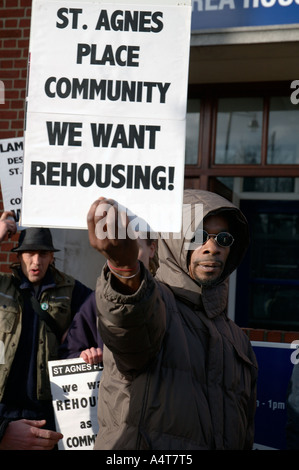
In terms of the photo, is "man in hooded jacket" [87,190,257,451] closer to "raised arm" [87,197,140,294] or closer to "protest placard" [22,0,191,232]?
"raised arm" [87,197,140,294]

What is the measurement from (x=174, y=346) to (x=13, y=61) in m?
4.53

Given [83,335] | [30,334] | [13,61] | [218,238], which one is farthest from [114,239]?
[13,61]

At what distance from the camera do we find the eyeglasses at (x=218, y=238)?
8.88ft

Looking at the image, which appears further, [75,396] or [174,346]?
[75,396]

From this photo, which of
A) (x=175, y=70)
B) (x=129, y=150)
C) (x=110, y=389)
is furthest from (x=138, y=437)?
(x=175, y=70)

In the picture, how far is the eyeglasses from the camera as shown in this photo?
2707mm

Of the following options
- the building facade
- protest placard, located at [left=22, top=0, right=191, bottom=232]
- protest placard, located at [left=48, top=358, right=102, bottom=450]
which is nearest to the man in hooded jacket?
protest placard, located at [left=22, top=0, right=191, bottom=232]

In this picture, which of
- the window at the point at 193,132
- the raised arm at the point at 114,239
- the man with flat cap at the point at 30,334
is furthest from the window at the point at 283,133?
the raised arm at the point at 114,239

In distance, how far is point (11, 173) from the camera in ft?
14.9

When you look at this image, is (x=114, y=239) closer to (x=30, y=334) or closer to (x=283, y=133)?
(x=30, y=334)

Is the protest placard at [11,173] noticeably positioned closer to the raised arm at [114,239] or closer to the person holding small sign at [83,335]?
the person holding small sign at [83,335]

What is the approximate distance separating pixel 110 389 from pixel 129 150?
2.74 feet

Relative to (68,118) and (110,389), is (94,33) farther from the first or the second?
(110,389)

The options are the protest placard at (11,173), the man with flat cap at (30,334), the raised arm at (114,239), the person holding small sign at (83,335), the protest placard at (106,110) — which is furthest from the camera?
the protest placard at (11,173)
